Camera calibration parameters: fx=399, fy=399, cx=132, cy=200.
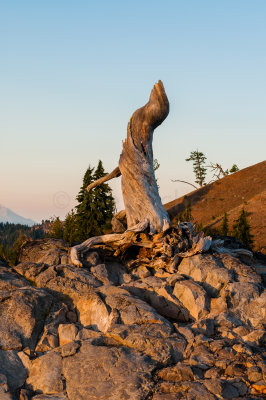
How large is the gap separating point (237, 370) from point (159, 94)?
1140cm

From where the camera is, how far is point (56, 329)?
12.3 meters

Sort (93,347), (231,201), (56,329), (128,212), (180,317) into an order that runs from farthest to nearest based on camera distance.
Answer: (231,201) → (128,212) → (180,317) → (56,329) → (93,347)

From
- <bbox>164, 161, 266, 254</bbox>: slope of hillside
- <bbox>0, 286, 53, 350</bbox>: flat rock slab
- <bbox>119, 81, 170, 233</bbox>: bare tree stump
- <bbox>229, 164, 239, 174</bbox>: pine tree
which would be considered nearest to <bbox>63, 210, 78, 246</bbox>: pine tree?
<bbox>119, 81, 170, 233</bbox>: bare tree stump

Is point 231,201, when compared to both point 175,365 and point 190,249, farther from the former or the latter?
point 175,365

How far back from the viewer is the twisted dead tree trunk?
1717 cm

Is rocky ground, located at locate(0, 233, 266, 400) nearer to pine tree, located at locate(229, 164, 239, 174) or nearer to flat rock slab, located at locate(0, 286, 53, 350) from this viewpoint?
flat rock slab, located at locate(0, 286, 53, 350)

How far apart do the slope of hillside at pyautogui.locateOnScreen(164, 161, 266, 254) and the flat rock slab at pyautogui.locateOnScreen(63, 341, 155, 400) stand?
2091 inches

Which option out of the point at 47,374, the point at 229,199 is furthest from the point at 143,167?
the point at 229,199

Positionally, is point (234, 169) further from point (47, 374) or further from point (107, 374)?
point (47, 374)

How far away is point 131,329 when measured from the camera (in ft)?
38.3

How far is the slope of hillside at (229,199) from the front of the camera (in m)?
66.9

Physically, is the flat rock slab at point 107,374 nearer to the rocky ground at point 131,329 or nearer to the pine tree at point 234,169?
the rocky ground at point 131,329

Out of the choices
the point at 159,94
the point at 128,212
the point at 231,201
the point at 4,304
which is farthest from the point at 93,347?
the point at 231,201

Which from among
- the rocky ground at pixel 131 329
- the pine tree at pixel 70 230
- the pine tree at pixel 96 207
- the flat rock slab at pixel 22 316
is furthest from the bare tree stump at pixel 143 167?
the pine tree at pixel 96 207
